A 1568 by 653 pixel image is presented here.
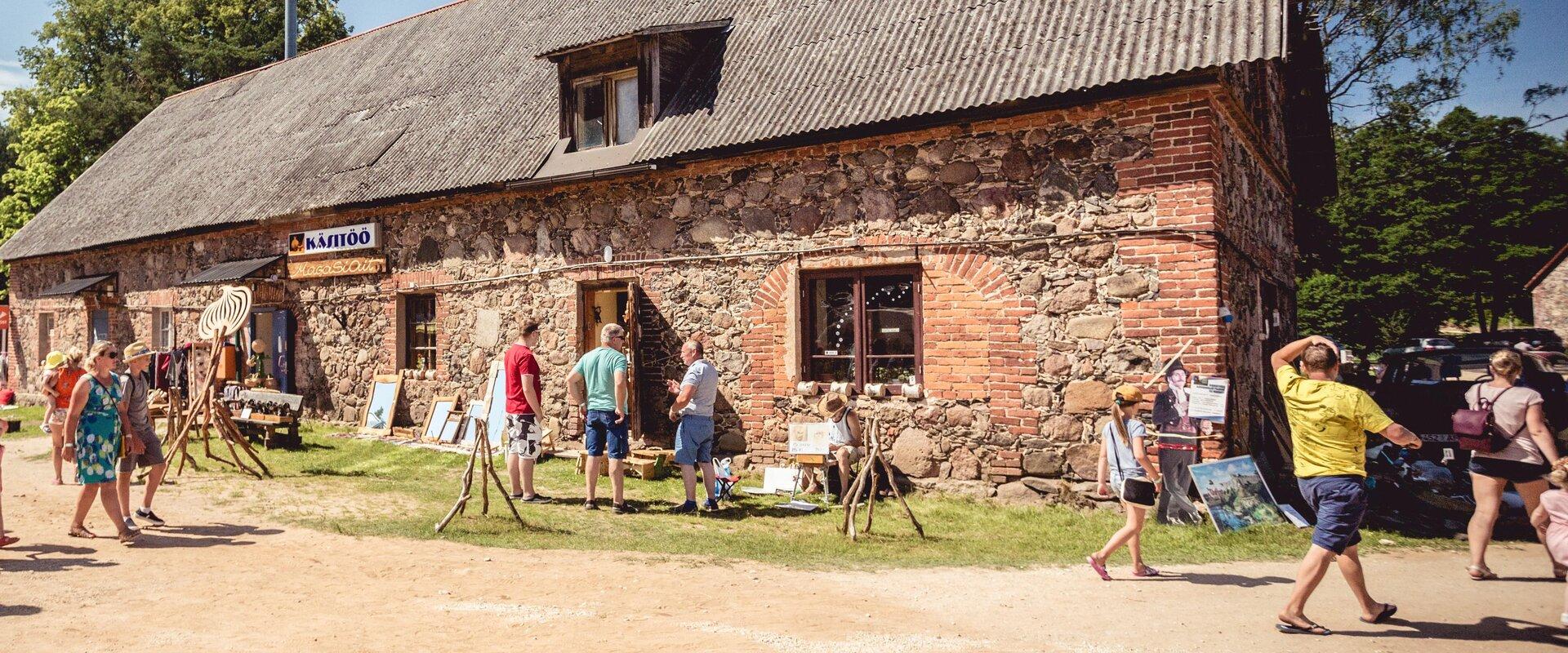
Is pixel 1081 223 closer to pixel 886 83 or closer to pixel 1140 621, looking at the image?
pixel 886 83

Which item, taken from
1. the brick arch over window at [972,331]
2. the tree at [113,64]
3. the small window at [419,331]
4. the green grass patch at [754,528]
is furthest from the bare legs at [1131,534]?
the tree at [113,64]

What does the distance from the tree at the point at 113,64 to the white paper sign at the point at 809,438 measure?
27567 mm

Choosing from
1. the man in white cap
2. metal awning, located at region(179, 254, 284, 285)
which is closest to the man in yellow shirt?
the man in white cap

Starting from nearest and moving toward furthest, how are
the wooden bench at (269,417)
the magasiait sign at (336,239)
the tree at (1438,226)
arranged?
the wooden bench at (269,417) → the magasiait sign at (336,239) → the tree at (1438,226)

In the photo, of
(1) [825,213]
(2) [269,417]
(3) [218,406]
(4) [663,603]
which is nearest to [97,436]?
(3) [218,406]

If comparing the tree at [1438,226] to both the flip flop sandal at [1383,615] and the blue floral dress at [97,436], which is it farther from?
the blue floral dress at [97,436]

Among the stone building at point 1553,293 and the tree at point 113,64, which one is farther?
the stone building at point 1553,293

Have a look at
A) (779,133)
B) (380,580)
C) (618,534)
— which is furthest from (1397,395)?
(380,580)

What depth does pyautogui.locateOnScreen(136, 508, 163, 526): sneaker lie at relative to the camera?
7707 mm

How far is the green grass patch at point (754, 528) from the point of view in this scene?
22.3 feet

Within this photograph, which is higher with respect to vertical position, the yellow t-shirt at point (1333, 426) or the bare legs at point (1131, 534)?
the yellow t-shirt at point (1333, 426)

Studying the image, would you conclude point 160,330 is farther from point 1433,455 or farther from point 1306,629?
point 1433,455

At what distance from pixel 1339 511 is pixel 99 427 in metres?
8.53

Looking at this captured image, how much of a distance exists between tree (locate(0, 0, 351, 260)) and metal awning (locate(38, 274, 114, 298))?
39.1ft
